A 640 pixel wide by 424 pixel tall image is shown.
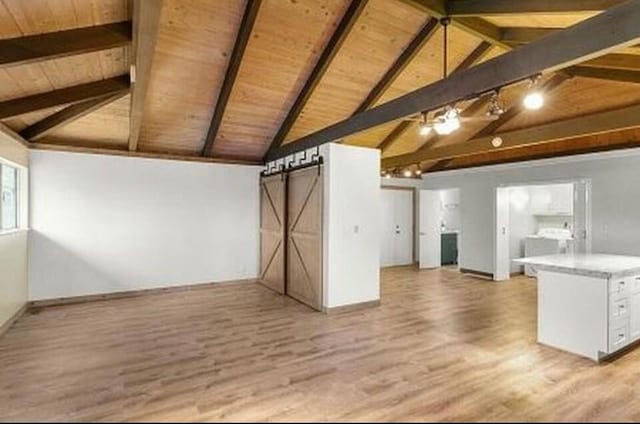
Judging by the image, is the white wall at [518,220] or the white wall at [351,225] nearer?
the white wall at [351,225]

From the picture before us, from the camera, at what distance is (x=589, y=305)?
3.73 m

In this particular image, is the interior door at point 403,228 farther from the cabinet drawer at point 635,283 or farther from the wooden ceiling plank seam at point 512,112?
the cabinet drawer at point 635,283

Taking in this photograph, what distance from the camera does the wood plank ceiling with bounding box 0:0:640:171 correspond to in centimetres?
296

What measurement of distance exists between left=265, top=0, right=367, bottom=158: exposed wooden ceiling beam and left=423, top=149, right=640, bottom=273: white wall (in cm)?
491

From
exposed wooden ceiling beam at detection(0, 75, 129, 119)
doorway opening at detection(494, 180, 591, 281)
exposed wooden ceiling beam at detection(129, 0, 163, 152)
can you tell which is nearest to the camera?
exposed wooden ceiling beam at detection(129, 0, 163, 152)

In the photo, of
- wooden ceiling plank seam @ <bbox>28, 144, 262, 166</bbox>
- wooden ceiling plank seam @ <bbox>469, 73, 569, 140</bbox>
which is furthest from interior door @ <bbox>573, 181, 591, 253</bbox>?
wooden ceiling plank seam @ <bbox>28, 144, 262, 166</bbox>

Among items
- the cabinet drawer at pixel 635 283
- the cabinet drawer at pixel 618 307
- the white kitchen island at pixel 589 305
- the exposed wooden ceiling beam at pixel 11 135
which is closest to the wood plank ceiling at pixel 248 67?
the exposed wooden ceiling beam at pixel 11 135

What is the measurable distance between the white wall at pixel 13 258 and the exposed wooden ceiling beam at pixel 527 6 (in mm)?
5475

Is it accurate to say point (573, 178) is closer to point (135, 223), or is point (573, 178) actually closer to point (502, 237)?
point (502, 237)

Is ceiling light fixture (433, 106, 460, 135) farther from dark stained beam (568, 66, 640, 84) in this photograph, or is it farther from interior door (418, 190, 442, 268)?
interior door (418, 190, 442, 268)

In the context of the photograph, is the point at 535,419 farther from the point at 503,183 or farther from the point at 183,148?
the point at 503,183

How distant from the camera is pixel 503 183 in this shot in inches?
316

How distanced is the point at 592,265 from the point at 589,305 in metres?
0.46

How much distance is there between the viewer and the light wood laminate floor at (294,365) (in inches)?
107
